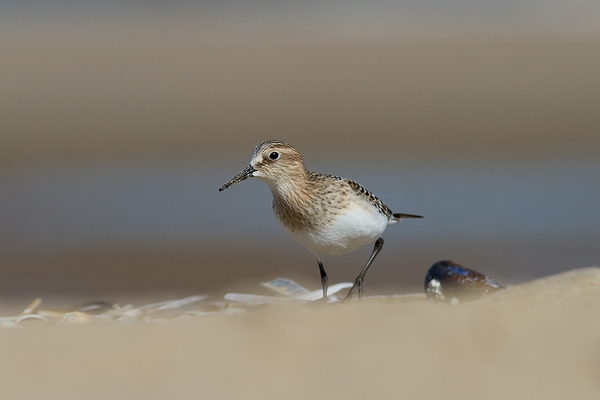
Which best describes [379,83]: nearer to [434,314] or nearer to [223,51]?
[223,51]

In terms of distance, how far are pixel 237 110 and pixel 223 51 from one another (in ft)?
22.9

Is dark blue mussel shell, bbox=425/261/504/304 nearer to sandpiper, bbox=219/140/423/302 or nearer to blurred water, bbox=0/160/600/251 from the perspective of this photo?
sandpiper, bbox=219/140/423/302

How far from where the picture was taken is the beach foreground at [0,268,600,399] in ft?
8.48

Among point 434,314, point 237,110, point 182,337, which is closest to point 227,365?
point 182,337

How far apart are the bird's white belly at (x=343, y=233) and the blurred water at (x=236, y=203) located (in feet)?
17.9

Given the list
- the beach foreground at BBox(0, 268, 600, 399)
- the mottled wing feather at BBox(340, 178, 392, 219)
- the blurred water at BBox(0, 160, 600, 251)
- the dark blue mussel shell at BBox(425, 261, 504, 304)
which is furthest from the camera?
the blurred water at BBox(0, 160, 600, 251)

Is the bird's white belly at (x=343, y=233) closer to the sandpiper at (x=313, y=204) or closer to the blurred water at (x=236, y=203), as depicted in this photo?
the sandpiper at (x=313, y=204)

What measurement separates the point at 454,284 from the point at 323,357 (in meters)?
2.46

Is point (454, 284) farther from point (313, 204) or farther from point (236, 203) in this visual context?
point (236, 203)

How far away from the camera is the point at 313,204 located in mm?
4875

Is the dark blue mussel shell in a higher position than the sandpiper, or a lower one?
lower

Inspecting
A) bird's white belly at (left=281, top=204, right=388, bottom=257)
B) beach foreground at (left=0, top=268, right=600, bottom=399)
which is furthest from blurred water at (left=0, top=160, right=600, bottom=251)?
beach foreground at (left=0, top=268, right=600, bottom=399)

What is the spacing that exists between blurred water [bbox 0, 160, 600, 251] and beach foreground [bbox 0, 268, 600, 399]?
288 inches

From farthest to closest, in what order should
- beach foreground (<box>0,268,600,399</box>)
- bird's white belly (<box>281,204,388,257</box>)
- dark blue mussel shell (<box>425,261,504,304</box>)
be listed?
1. dark blue mussel shell (<box>425,261,504,304</box>)
2. bird's white belly (<box>281,204,388,257</box>)
3. beach foreground (<box>0,268,600,399</box>)
